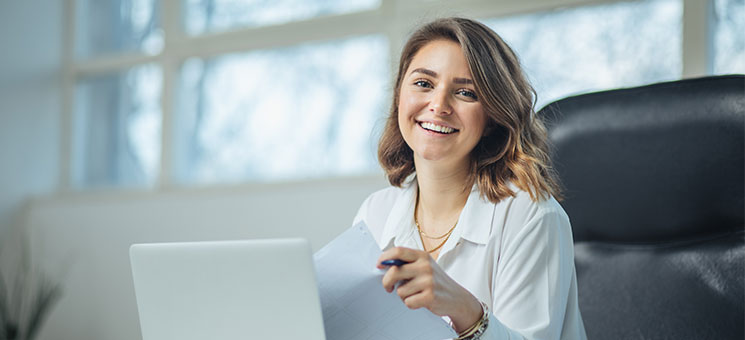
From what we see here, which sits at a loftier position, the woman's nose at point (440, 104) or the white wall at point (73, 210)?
the woman's nose at point (440, 104)

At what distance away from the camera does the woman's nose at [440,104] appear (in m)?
1.28

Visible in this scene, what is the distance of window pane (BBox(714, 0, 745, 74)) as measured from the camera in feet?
7.10

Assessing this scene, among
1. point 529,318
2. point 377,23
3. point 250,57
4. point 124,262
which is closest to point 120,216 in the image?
point 124,262

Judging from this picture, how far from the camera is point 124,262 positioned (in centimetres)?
332

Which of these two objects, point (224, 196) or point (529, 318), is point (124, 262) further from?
point (529, 318)

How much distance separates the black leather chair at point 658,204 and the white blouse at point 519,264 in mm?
180

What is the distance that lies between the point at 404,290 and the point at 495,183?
493 millimetres

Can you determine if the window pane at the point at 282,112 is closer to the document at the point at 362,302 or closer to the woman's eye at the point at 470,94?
the woman's eye at the point at 470,94

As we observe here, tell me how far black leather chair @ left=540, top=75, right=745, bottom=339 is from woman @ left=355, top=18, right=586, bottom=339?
0.38ft

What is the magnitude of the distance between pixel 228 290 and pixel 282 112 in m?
2.36

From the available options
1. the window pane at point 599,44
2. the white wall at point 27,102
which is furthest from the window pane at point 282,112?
the white wall at point 27,102

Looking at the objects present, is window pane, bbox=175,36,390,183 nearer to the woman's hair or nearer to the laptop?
the woman's hair

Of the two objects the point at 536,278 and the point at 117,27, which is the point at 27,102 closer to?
the point at 117,27

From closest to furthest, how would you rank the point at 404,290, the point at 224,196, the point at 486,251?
the point at 404,290
the point at 486,251
the point at 224,196
